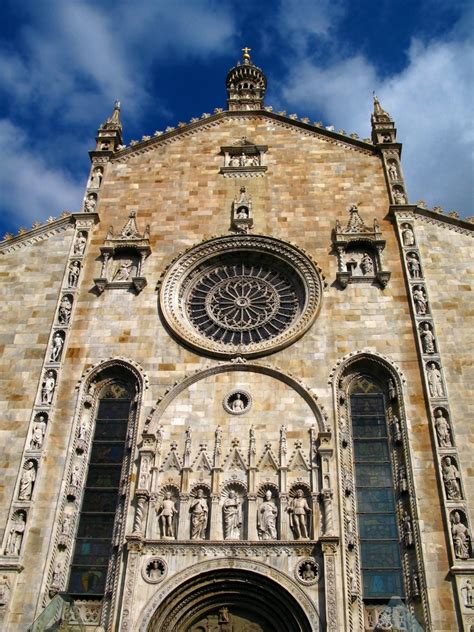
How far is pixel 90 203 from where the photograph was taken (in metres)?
21.7

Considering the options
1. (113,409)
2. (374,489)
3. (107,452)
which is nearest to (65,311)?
(113,409)

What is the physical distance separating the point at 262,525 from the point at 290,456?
5.60 ft

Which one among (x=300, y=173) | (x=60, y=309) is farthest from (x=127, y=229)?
(x=300, y=173)

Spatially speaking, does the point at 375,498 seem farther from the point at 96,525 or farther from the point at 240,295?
the point at 240,295

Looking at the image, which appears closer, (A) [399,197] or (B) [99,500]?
(B) [99,500]

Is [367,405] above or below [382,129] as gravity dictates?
below

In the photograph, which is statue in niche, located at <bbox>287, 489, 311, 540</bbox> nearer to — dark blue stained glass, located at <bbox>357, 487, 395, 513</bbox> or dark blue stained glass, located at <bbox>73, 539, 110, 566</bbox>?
dark blue stained glass, located at <bbox>357, 487, 395, 513</bbox>

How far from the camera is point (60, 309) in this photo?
19094 millimetres

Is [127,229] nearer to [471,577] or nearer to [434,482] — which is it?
[434,482]

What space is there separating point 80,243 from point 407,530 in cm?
1161

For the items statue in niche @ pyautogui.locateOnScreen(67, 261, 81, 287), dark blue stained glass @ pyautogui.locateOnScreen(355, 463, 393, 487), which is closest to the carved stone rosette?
dark blue stained glass @ pyautogui.locateOnScreen(355, 463, 393, 487)

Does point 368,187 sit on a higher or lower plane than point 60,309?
higher

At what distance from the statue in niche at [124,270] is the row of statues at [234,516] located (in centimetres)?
657

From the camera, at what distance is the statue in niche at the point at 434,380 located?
55.5ft
